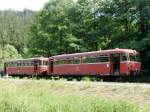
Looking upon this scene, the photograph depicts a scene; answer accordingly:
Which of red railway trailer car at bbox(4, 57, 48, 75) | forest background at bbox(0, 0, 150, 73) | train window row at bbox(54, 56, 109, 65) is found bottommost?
red railway trailer car at bbox(4, 57, 48, 75)

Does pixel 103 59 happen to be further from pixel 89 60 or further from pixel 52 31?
pixel 52 31

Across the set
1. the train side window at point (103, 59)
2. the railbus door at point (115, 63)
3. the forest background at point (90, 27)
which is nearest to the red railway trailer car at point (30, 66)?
the forest background at point (90, 27)

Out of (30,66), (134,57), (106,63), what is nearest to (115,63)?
(106,63)

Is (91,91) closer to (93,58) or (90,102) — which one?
(90,102)

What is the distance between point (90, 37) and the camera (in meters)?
51.9

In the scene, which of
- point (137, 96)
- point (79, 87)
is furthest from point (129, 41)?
point (137, 96)

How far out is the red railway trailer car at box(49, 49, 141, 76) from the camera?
116 feet

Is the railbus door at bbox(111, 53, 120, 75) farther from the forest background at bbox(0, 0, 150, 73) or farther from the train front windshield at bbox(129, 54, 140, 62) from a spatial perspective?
the forest background at bbox(0, 0, 150, 73)

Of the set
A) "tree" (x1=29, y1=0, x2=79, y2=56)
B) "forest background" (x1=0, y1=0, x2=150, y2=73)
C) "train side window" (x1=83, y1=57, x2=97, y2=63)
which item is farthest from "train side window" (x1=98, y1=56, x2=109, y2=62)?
"tree" (x1=29, y1=0, x2=79, y2=56)

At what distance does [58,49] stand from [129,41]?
18410 mm

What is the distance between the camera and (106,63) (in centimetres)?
3594

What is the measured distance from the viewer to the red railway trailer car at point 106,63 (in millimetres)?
35250

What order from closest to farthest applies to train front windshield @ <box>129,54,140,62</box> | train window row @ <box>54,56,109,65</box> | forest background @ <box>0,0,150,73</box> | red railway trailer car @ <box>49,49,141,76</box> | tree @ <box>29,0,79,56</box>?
red railway trailer car @ <box>49,49,141,76</box> < train front windshield @ <box>129,54,140,62</box> < train window row @ <box>54,56,109,65</box> < forest background @ <box>0,0,150,73</box> < tree @ <box>29,0,79,56</box>

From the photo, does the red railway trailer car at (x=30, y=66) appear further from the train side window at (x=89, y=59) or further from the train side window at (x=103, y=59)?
the train side window at (x=103, y=59)
